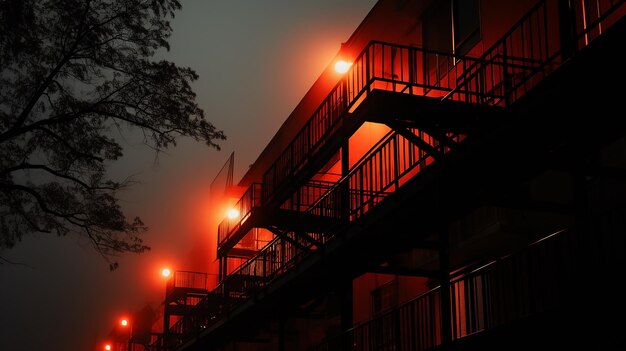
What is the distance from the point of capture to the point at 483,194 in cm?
1349

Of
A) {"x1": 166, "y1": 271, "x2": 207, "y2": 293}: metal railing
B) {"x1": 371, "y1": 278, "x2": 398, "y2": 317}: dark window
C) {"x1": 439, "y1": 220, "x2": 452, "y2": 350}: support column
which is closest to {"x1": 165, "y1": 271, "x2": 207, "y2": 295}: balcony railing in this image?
{"x1": 166, "y1": 271, "x2": 207, "y2": 293}: metal railing

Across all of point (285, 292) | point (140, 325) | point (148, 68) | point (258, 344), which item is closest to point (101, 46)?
point (148, 68)

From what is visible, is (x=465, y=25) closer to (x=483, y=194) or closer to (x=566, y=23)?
(x=483, y=194)

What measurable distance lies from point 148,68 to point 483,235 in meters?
8.69

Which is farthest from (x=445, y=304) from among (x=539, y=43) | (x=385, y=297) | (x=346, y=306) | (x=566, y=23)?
(x=385, y=297)

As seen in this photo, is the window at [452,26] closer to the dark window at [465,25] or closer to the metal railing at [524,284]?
the dark window at [465,25]

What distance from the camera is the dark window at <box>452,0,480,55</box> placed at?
60.5ft

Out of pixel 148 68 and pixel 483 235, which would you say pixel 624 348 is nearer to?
pixel 483 235

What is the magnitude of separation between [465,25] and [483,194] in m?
6.47

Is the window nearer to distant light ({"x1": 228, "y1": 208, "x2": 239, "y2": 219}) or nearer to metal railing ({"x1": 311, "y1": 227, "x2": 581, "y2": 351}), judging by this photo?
metal railing ({"x1": 311, "y1": 227, "x2": 581, "y2": 351})

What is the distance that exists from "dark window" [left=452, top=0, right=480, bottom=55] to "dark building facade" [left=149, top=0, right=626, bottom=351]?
4cm

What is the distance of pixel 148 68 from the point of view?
66.5 feet

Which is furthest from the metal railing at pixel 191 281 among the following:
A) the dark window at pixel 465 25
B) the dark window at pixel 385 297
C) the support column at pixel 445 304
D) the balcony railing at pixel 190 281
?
the support column at pixel 445 304

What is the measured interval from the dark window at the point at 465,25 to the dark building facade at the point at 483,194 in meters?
0.04
